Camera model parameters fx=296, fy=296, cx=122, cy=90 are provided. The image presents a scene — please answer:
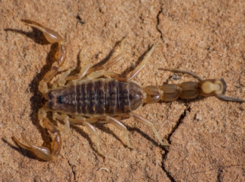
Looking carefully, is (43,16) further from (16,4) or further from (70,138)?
(70,138)

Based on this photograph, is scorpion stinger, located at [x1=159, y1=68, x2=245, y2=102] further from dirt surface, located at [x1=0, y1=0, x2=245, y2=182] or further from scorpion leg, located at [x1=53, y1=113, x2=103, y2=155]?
scorpion leg, located at [x1=53, y1=113, x2=103, y2=155]

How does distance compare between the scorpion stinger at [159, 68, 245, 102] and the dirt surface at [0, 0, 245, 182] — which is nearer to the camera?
the scorpion stinger at [159, 68, 245, 102]

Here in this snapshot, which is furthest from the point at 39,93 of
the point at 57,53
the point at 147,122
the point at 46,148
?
the point at 147,122

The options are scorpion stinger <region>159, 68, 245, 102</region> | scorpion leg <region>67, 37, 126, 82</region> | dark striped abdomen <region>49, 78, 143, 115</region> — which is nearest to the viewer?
scorpion stinger <region>159, 68, 245, 102</region>

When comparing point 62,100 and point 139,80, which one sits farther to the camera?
point 139,80

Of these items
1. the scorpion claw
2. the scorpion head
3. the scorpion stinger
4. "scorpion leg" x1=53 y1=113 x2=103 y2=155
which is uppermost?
the scorpion stinger

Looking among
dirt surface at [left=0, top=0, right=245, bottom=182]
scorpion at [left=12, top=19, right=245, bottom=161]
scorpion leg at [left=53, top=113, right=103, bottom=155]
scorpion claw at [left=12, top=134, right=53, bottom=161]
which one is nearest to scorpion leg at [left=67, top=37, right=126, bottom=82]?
scorpion at [left=12, top=19, right=245, bottom=161]

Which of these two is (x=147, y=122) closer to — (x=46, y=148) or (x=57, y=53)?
(x=46, y=148)
